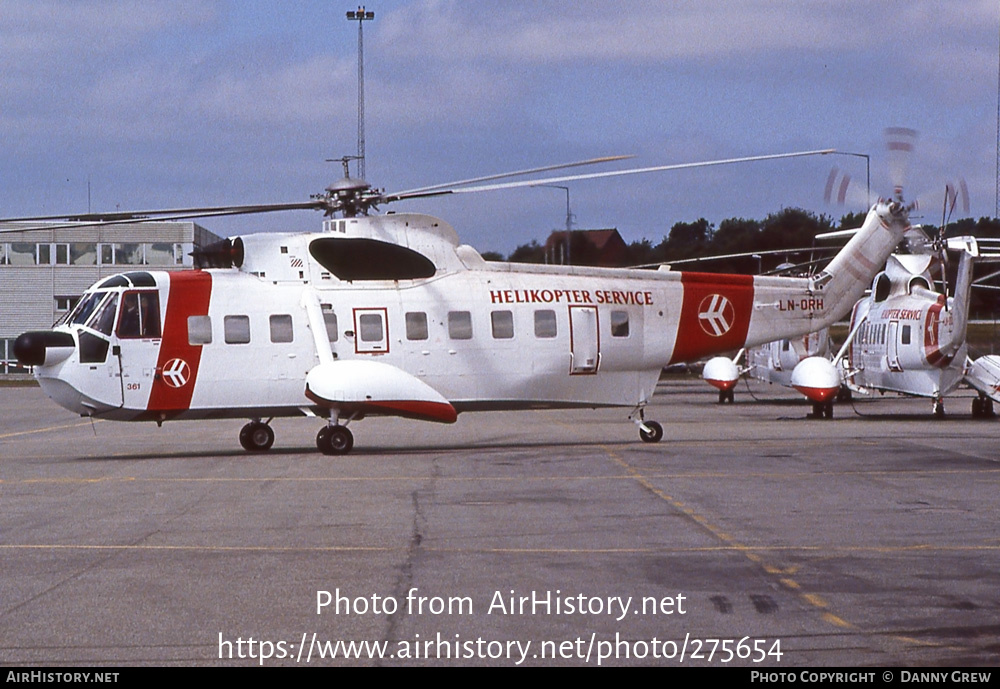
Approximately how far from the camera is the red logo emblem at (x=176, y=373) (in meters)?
21.2

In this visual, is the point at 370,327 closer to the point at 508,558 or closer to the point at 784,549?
the point at 508,558

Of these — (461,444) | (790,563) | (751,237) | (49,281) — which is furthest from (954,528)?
Answer: (49,281)

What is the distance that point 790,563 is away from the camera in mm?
10164

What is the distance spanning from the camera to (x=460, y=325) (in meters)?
22.4

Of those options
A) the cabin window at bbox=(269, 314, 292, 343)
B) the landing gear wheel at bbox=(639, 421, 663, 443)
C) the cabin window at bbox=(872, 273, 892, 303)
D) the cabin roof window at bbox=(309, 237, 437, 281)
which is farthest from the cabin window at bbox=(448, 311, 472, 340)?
the cabin window at bbox=(872, 273, 892, 303)

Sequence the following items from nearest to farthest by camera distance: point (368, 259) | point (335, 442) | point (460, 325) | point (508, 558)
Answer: point (508, 558)
point (335, 442)
point (368, 259)
point (460, 325)

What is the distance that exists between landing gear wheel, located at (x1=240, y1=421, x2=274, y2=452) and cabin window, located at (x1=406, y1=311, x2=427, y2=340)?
301 centimetres

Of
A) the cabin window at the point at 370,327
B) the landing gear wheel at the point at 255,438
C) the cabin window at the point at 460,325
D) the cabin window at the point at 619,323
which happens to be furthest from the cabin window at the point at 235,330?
the cabin window at the point at 619,323

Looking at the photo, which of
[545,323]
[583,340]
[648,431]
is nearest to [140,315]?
[545,323]

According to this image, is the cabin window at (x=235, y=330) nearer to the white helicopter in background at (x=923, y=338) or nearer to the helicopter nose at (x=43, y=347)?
the helicopter nose at (x=43, y=347)

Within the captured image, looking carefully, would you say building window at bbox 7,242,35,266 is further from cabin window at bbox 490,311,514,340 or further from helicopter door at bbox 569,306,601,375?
helicopter door at bbox 569,306,601,375

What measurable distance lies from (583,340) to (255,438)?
19.3 feet

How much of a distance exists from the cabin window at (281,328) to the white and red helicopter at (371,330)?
23mm

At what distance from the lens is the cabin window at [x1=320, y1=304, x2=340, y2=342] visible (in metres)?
21.8
